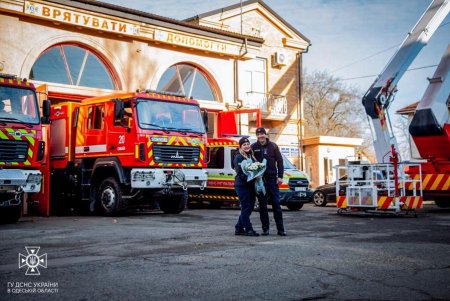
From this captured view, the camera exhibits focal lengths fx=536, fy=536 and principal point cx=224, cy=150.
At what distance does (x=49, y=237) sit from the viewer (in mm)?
9203

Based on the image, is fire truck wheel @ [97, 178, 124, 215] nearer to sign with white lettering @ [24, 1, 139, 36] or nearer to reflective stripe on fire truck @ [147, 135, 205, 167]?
reflective stripe on fire truck @ [147, 135, 205, 167]

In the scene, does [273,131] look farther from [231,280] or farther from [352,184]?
[231,280]

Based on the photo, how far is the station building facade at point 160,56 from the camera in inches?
707

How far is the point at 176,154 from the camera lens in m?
14.5

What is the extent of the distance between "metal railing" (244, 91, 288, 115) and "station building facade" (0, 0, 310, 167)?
6cm

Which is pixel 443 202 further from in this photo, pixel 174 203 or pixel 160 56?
pixel 160 56

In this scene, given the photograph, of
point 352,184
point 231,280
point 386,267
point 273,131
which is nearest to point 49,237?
point 231,280

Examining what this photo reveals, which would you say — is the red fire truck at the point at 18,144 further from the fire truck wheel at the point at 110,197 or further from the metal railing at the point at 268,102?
the metal railing at the point at 268,102

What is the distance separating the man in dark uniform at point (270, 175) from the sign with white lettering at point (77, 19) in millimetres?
11475

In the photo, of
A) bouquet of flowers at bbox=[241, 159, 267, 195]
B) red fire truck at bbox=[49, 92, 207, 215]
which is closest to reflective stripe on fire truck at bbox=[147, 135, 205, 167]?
red fire truck at bbox=[49, 92, 207, 215]

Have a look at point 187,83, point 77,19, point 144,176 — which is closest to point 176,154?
point 144,176

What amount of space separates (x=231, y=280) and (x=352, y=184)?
9.76 metres

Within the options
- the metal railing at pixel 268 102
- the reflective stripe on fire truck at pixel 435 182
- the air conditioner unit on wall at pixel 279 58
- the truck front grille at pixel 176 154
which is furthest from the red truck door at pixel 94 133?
the air conditioner unit on wall at pixel 279 58

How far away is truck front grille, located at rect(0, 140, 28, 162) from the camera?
1202cm
